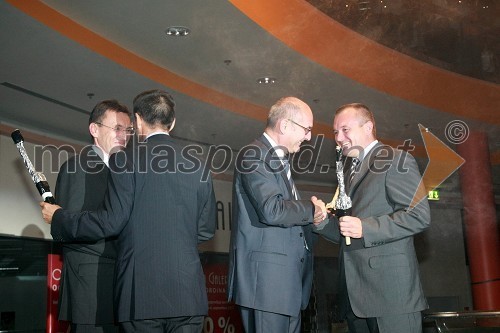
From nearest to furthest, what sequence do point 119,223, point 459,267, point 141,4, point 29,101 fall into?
point 119,223 < point 141,4 < point 29,101 < point 459,267

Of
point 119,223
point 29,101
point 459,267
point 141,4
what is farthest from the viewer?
point 459,267

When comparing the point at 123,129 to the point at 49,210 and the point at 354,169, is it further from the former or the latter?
the point at 354,169

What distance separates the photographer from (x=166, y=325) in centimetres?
216

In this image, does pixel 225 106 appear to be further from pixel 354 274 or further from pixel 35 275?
pixel 354 274

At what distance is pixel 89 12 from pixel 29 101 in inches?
65.5

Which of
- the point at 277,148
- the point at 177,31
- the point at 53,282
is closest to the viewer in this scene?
the point at 277,148

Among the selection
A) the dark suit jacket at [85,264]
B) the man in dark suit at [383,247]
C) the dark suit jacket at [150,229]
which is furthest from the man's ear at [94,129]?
the man in dark suit at [383,247]

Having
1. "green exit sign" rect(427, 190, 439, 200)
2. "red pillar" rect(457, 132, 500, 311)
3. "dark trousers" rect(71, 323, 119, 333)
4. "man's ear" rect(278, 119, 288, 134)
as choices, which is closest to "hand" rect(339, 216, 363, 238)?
"man's ear" rect(278, 119, 288, 134)

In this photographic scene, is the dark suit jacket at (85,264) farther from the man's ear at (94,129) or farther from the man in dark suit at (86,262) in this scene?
the man's ear at (94,129)

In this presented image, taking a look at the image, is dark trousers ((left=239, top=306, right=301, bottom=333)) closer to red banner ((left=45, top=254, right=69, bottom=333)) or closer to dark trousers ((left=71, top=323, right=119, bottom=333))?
dark trousers ((left=71, top=323, right=119, bottom=333))

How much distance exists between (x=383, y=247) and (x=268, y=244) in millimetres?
509

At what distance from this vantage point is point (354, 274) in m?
2.56

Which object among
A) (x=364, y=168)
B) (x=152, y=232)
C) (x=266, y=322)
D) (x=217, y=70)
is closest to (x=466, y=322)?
(x=364, y=168)

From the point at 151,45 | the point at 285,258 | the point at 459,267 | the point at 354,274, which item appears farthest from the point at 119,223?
the point at 459,267
